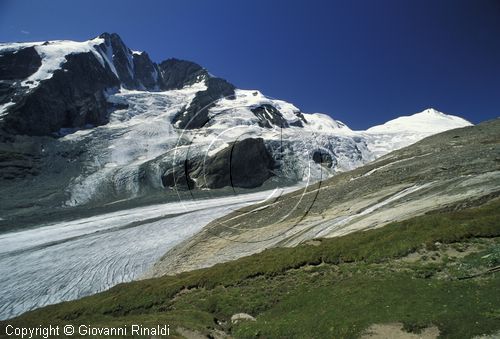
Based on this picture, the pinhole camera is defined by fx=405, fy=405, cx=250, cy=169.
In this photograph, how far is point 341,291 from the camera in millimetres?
27969

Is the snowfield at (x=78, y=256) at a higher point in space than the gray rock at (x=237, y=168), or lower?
lower

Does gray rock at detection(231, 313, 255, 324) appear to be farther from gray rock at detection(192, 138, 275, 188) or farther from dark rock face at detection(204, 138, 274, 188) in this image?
dark rock face at detection(204, 138, 274, 188)

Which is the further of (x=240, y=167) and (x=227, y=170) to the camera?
(x=240, y=167)

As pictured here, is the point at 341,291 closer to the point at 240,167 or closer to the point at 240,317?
the point at 240,317

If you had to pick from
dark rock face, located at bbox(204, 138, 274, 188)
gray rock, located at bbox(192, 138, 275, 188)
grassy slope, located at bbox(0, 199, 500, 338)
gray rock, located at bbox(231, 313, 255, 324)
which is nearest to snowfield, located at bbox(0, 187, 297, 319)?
grassy slope, located at bbox(0, 199, 500, 338)

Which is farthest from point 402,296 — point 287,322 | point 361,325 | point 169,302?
point 169,302

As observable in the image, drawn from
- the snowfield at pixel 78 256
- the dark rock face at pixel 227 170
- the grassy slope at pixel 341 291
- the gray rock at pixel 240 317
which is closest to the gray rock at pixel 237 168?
the dark rock face at pixel 227 170

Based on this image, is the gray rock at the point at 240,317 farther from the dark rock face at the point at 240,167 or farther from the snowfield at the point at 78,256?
the dark rock face at the point at 240,167

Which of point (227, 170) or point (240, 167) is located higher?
point (240, 167)

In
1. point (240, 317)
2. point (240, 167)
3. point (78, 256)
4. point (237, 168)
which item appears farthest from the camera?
point (240, 167)

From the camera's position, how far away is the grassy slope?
22328 mm

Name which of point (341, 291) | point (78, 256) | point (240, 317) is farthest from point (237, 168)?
point (341, 291)

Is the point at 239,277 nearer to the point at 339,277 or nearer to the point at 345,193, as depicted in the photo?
the point at 339,277

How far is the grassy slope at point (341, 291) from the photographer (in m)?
22.3
